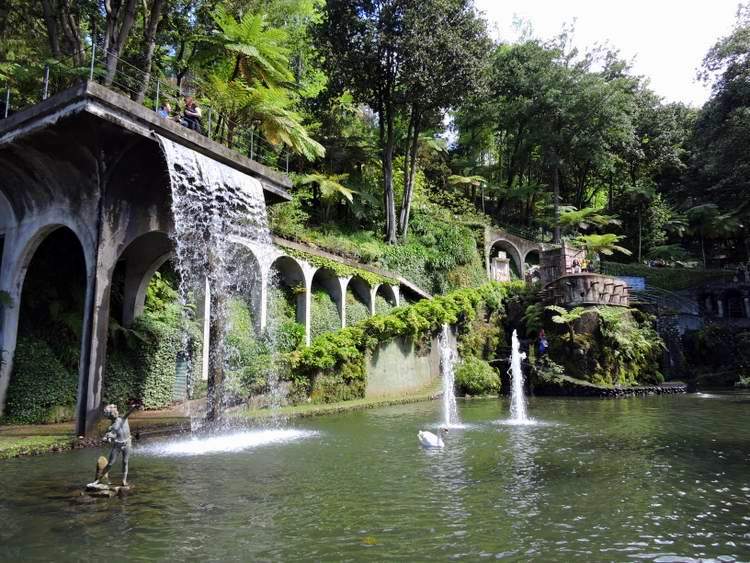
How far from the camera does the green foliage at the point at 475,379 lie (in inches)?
915

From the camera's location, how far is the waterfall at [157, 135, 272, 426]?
39.5 feet

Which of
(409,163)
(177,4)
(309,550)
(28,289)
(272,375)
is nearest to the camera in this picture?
(309,550)

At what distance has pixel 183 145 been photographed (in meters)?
12.3

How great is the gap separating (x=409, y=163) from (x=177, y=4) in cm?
1644

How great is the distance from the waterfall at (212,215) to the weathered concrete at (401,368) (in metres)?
6.81

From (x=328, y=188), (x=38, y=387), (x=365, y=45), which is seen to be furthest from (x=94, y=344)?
(x=365, y=45)

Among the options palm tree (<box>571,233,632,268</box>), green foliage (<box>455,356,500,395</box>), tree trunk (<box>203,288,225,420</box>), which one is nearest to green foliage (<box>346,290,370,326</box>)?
green foliage (<box>455,356,500,395</box>)

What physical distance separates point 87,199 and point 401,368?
12588 millimetres

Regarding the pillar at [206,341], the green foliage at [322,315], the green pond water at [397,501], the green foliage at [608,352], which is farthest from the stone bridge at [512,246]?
the green pond water at [397,501]

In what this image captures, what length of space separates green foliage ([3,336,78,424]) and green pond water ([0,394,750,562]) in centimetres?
384

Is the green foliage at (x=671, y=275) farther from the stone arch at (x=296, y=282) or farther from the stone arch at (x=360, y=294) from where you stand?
the stone arch at (x=296, y=282)

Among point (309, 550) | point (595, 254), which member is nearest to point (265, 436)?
point (309, 550)

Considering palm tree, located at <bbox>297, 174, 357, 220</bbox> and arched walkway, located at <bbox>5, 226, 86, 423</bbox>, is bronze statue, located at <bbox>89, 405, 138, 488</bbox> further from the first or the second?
palm tree, located at <bbox>297, 174, 357, 220</bbox>

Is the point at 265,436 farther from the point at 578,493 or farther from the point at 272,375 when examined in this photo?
the point at 578,493
